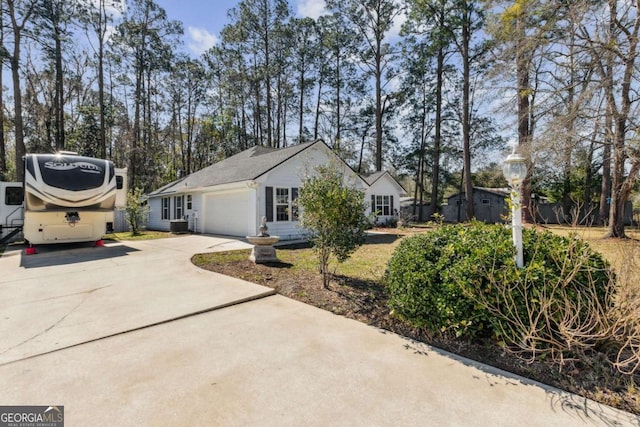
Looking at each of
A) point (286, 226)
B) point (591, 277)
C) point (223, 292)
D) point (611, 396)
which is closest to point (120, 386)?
point (223, 292)

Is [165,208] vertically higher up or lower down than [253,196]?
lower down

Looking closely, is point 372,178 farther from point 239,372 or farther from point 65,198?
point 239,372

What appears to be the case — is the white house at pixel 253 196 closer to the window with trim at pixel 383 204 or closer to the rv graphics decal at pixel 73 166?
the rv graphics decal at pixel 73 166

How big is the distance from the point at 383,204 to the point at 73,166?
16880 millimetres

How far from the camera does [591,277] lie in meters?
2.78

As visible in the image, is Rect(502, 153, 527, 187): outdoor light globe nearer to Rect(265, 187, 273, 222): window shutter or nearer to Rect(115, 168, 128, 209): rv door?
Rect(265, 187, 273, 222): window shutter

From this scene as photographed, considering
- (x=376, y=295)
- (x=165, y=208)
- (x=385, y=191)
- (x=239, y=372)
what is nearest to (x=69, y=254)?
(x=239, y=372)

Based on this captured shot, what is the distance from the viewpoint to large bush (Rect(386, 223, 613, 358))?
8.74 feet

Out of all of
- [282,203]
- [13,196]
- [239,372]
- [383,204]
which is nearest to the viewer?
[239,372]

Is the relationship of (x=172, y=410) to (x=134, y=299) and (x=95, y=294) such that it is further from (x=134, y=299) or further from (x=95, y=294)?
(x=95, y=294)

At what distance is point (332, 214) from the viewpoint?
512 centimetres

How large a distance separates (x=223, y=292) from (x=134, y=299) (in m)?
1.35

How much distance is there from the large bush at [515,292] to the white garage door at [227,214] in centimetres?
1018

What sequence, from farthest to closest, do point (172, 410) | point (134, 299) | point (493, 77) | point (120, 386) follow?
point (493, 77)
point (134, 299)
point (120, 386)
point (172, 410)
